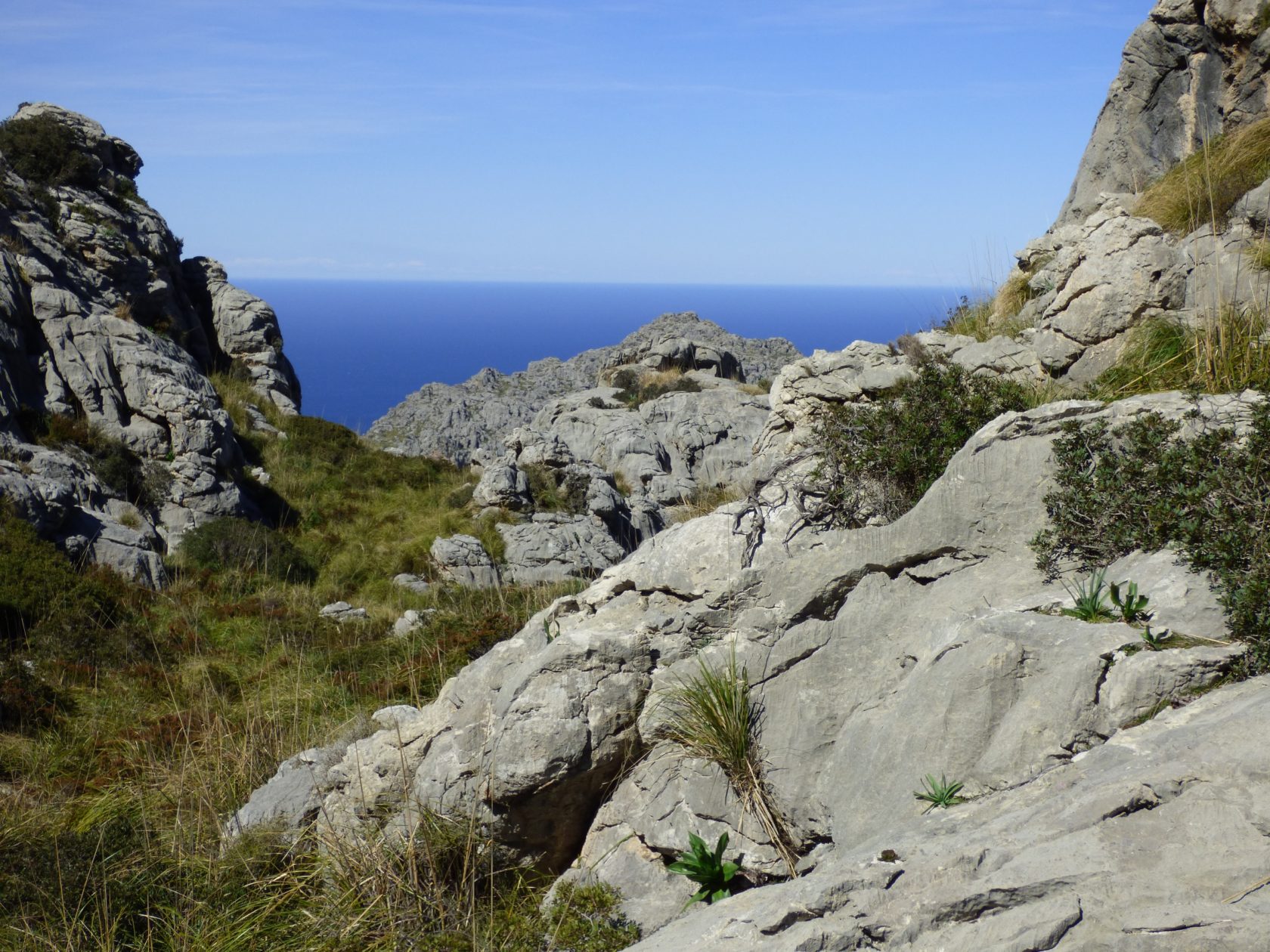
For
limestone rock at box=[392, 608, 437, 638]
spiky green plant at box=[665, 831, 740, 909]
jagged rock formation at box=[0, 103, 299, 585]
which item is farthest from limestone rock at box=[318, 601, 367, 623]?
spiky green plant at box=[665, 831, 740, 909]

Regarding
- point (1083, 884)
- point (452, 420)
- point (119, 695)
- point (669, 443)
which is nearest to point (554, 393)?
point (452, 420)

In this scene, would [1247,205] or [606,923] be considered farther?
[1247,205]

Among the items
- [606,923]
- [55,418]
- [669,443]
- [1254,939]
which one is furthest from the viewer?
[669,443]

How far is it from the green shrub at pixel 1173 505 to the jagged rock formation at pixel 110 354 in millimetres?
15303

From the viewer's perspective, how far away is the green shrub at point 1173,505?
170 inches

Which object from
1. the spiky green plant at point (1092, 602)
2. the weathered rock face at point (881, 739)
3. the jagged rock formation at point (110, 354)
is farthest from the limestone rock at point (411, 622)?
the spiky green plant at point (1092, 602)

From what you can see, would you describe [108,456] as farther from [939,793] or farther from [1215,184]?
[1215,184]

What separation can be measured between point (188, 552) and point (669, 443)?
1472 cm

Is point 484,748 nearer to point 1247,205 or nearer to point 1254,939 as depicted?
point 1254,939

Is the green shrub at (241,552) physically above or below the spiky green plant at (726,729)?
below

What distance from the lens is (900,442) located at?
22.4ft

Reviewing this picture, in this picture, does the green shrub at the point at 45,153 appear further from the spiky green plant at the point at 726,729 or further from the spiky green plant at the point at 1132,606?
the spiky green plant at the point at 1132,606

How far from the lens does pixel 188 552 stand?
17.4 meters

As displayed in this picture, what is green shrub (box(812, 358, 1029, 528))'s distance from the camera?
21.9 feet
